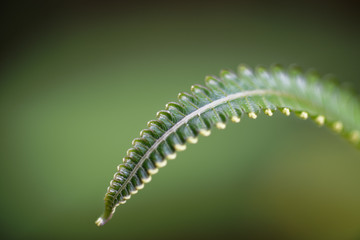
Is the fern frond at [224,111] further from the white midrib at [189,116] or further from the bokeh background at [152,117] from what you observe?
the bokeh background at [152,117]

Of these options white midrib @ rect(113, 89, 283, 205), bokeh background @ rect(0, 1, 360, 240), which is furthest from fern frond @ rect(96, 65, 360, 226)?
bokeh background @ rect(0, 1, 360, 240)

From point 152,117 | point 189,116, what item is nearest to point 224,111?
point 189,116

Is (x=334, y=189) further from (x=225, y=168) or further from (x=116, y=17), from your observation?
(x=116, y=17)

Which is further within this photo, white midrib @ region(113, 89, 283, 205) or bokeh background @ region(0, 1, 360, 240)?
bokeh background @ region(0, 1, 360, 240)

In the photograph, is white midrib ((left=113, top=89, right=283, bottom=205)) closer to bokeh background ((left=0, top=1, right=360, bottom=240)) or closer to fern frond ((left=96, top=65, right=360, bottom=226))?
fern frond ((left=96, top=65, right=360, bottom=226))

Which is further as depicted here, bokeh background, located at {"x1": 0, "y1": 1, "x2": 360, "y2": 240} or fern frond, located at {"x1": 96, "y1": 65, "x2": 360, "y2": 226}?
bokeh background, located at {"x1": 0, "y1": 1, "x2": 360, "y2": 240}

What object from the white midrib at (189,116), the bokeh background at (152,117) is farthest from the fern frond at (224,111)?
the bokeh background at (152,117)
